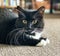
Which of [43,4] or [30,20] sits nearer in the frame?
[30,20]

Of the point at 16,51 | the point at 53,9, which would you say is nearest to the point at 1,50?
the point at 16,51

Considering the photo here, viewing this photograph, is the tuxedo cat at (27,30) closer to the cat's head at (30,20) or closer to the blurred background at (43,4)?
the cat's head at (30,20)

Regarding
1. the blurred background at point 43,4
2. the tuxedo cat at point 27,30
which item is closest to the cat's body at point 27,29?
the tuxedo cat at point 27,30

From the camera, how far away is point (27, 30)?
4.21 ft

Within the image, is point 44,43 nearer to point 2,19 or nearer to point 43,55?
point 43,55

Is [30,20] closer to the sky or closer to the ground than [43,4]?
closer to the sky

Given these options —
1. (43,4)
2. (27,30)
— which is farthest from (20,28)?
(43,4)

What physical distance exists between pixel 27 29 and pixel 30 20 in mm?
71

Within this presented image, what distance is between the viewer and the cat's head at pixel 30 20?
1273 mm

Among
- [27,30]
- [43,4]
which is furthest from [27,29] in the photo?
[43,4]

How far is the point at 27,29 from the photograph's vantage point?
1275mm

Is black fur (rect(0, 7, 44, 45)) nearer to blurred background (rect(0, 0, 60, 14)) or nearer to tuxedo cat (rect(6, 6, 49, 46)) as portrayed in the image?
tuxedo cat (rect(6, 6, 49, 46))

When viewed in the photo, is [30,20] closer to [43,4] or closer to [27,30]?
[27,30]

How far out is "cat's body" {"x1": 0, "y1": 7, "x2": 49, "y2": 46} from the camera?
1283 millimetres
